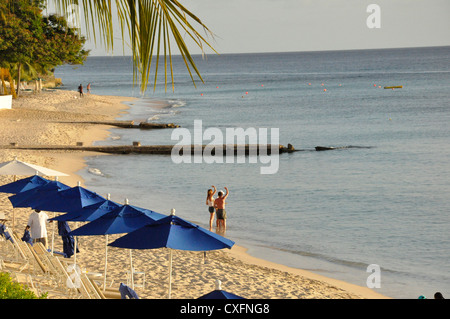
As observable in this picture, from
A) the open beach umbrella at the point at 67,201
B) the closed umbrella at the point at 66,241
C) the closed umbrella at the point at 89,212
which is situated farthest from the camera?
the closed umbrella at the point at 66,241

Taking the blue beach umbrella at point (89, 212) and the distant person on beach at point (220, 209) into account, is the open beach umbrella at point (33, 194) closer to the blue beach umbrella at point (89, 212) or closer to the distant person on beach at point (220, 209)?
the blue beach umbrella at point (89, 212)

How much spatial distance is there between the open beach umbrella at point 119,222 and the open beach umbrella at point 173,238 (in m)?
0.73

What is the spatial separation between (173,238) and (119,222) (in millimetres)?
1548

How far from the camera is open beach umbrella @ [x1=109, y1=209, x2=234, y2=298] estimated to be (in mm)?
8258

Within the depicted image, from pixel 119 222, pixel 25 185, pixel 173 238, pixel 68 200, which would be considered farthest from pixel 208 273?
pixel 173 238

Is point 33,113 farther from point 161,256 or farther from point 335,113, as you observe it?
point 161,256

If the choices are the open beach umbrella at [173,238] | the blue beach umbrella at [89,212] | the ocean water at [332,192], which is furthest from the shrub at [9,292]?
the blue beach umbrella at [89,212]

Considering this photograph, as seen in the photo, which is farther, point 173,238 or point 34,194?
point 34,194

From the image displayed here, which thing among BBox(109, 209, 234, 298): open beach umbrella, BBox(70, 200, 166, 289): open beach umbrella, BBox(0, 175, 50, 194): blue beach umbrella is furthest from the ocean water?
BBox(0, 175, 50, 194): blue beach umbrella

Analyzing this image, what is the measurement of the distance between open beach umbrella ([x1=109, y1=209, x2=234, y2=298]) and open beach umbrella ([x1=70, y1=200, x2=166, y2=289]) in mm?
731

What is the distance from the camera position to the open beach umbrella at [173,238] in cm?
826

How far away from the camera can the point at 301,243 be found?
18.2 meters

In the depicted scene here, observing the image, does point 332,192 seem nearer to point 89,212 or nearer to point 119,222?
point 89,212

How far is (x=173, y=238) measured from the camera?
828cm
